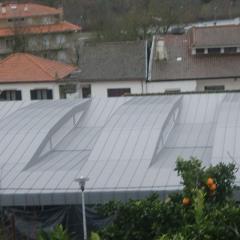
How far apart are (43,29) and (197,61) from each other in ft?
88.8

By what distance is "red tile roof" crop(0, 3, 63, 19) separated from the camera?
64.4 m

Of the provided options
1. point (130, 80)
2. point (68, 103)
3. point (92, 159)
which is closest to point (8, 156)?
point (92, 159)

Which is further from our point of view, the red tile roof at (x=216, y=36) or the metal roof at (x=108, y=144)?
the red tile roof at (x=216, y=36)

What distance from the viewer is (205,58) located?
3575cm

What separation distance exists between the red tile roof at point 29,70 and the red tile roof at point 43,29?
16.3 metres

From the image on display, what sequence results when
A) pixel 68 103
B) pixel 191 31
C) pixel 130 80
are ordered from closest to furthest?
pixel 68 103
pixel 130 80
pixel 191 31

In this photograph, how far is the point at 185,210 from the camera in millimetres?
9266

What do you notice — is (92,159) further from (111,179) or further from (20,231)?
(20,231)

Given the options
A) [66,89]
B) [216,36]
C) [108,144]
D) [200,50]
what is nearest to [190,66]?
[200,50]

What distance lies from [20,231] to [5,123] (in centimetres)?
430

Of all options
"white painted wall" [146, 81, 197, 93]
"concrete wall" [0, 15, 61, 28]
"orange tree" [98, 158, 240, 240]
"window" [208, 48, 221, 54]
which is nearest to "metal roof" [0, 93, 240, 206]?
"orange tree" [98, 158, 240, 240]

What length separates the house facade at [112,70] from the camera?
115 ft

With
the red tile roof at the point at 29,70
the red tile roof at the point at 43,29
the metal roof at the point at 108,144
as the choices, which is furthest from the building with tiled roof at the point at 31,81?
the metal roof at the point at 108,144

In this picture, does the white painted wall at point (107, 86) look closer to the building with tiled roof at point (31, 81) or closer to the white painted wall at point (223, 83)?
the building with tiled roof at point (31, 81)
